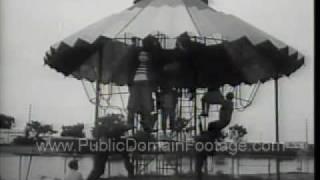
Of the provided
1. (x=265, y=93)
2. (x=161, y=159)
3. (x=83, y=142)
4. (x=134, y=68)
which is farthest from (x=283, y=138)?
(x=83, y=142)

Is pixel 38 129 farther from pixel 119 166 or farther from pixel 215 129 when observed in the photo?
pixel 215 129

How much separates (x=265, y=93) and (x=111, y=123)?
2.15ft

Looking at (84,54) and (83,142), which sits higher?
(84,54)

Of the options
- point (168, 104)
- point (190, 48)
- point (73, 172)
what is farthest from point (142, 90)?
point (73, 172)

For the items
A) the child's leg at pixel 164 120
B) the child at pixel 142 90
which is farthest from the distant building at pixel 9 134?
the child's leg at pixel 164 120

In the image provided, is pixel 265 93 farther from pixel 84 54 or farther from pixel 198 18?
pixel 84 54

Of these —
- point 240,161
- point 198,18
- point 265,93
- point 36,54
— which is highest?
point 198,18

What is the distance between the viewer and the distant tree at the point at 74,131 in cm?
209

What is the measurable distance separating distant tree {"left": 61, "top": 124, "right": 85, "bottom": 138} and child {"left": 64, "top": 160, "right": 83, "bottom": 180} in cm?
11

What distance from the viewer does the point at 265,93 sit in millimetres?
2082

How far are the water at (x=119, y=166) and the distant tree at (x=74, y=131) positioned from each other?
10 cm

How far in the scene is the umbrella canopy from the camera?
209 cm

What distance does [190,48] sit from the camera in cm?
209

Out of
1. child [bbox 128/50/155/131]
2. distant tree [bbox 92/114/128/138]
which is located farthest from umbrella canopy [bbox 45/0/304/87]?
distant tree [bbox 92/114/128/138]
